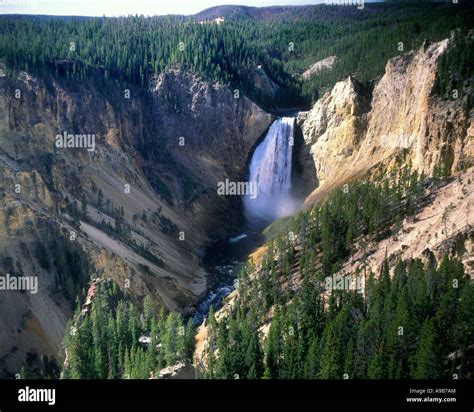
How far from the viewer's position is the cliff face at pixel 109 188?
2007 inches

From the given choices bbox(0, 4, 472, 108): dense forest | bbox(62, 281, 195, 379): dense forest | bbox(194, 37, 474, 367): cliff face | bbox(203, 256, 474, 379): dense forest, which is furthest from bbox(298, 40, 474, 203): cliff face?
bbox(62, 281, 195, 379): dense forest

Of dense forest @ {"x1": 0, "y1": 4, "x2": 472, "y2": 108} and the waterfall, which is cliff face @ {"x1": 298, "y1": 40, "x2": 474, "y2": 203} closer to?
the waterfall

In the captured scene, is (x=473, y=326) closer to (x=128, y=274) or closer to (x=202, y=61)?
(x=128, y=274)

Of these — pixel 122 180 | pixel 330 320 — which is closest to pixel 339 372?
pixel 330 320

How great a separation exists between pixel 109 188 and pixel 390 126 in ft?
107

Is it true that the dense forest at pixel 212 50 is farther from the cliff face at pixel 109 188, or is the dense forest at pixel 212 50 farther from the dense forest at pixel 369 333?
the dense forest at pixel 369 333

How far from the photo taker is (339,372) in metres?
32.8

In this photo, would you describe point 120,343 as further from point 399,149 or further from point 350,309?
point 399,149

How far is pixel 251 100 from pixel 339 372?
211 feet

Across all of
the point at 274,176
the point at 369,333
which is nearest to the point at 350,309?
the point at 369,333

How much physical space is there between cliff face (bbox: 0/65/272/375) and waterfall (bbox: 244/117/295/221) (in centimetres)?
274

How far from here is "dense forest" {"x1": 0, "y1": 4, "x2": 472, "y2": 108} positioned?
7862 centimetres

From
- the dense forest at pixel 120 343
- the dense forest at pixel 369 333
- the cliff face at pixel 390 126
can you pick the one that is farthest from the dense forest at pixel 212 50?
the dense forest at pixel 369 333

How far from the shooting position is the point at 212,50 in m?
97.5
